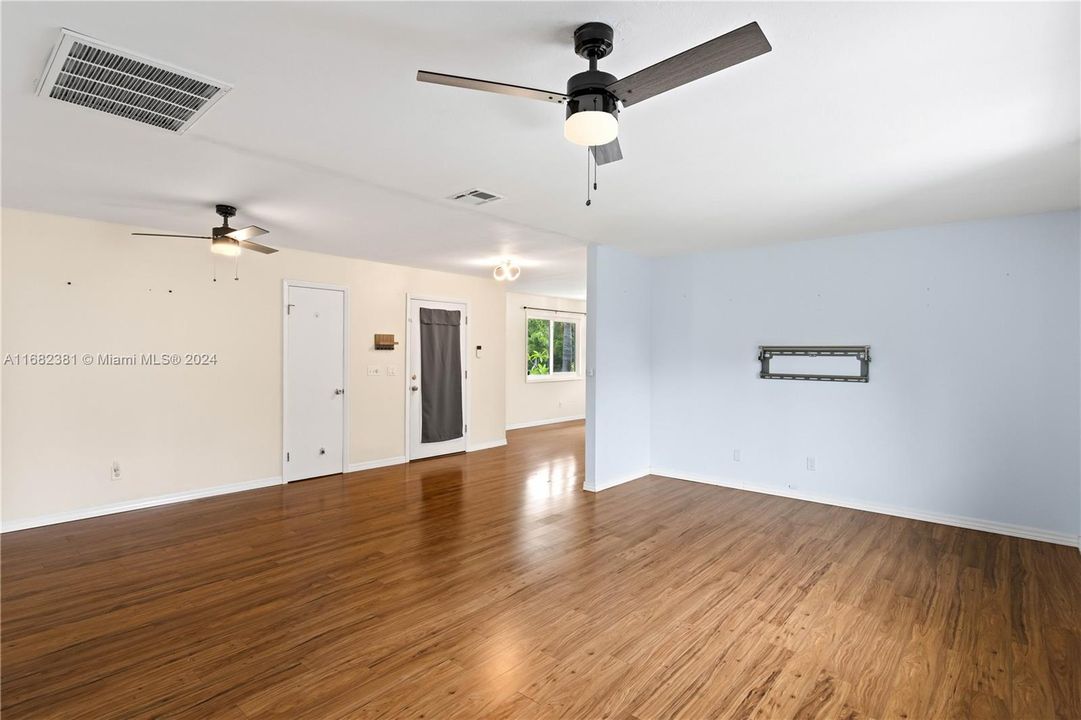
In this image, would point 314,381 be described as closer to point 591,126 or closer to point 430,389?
point 430,389

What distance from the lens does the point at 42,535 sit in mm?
4020

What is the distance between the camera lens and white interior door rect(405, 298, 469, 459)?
6.88 meters

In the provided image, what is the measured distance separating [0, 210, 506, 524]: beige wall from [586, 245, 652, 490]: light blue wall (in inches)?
113

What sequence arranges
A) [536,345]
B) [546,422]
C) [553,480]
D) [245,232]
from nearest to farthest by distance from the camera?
[245,232] → [553,480] → [536,345] → [546,422]

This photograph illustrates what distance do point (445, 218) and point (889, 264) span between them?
392 centimetres

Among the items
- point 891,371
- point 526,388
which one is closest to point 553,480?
point 891,371

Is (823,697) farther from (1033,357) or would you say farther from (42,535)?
(42,535)

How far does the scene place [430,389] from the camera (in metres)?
7.07

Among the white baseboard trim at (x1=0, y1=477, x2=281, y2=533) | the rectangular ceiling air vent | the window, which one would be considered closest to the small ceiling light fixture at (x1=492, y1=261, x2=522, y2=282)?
the rectangular ceiling air vent

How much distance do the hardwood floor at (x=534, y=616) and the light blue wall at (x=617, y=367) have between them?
99cm

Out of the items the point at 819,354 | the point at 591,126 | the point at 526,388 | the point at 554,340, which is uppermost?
the point at 591,126

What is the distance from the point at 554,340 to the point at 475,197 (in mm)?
7031

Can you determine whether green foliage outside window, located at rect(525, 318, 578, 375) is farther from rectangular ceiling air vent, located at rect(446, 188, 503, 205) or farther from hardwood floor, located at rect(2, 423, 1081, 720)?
rectangular ceiling air vent, located at rect(446, 188, 503, 205)

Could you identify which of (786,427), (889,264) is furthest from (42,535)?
(889,264)
